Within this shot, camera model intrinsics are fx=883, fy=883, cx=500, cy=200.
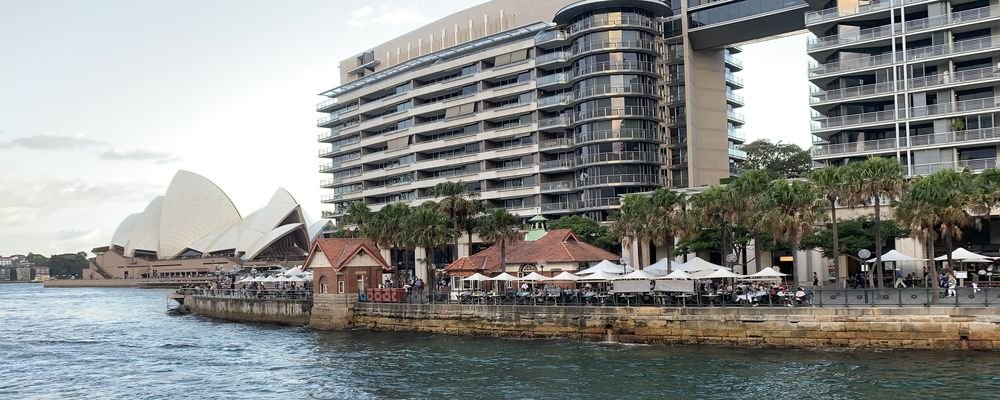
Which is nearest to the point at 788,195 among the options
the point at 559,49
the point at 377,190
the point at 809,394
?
the point at 809,394

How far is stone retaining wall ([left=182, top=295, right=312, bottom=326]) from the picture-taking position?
68.9 m

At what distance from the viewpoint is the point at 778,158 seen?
4830 inches

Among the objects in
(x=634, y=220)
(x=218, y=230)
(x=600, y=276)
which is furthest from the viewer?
(x=218, y=230)

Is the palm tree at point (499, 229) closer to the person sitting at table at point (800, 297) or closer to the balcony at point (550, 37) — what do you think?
the person sitting at table at point (800, 297)

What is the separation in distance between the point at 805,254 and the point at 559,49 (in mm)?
44704

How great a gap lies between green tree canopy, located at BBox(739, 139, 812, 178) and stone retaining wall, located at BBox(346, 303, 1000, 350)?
71.8 m

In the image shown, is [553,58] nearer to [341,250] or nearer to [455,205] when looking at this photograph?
[455,205]

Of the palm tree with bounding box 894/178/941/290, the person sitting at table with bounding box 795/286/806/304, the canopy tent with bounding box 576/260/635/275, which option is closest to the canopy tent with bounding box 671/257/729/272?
the canopy tent with bounding box 576/260/635/275

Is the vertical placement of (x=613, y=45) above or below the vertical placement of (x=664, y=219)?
above

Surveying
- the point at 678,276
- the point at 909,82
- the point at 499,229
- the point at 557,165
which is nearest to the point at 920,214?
the point at 678,276

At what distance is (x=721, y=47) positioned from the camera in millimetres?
109938

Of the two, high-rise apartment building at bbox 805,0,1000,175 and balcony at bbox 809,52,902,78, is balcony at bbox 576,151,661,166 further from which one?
balcony at bbox 809,52,902,78

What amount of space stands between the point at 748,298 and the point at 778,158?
79.6 m

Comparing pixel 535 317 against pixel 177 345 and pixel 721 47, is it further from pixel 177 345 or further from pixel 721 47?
pixel 721 47
